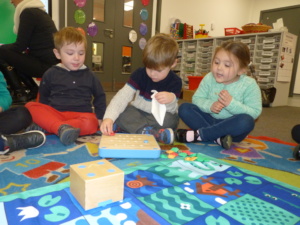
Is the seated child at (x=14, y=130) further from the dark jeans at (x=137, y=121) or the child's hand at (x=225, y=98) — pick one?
the child's hand at (x=225, y=98)

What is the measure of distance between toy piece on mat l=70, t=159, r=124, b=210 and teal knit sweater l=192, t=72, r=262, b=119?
0.65m

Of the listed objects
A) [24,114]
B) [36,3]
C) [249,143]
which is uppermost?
[36,3]

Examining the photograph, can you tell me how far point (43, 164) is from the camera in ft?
2.42

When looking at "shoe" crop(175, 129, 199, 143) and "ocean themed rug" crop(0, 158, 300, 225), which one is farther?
"shoe" crop(175, 129, 199, 143)

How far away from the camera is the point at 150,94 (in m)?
1.13

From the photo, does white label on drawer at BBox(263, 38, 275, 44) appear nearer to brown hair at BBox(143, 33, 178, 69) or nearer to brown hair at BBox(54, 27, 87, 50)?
brown hair at BBox(143, 33, 178, 69)

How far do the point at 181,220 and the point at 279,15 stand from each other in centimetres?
495

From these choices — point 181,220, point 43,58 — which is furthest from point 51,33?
point 181,220

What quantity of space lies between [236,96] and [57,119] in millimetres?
795

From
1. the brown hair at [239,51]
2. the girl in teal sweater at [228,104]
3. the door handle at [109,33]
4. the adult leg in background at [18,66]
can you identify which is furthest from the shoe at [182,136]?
the door handle at [109,33]

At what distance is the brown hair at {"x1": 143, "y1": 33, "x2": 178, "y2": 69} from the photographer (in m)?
0.96

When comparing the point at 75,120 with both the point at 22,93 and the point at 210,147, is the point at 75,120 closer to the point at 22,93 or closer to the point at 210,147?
the point at 210,147

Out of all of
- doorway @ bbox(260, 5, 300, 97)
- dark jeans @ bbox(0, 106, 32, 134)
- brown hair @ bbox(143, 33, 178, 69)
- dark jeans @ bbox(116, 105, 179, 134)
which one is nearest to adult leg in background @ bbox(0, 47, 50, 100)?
dark jeans @ bbox(0, 106, 32, 134)

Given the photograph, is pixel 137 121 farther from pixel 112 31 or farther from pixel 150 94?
pixel 112 31
